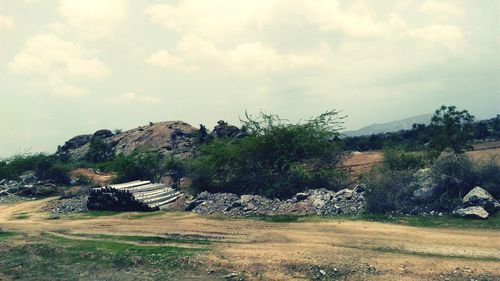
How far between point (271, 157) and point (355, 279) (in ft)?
62.3

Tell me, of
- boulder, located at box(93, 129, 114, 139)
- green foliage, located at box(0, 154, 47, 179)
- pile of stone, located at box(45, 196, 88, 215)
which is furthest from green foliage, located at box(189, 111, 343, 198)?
boulder, located at box(93, 129, 114, 139)

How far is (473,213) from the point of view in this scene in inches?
746

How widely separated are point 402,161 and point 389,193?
568cm

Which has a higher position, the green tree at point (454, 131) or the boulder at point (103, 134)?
the boulder at point (103, 134)

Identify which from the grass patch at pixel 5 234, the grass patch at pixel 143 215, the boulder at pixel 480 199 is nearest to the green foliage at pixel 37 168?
the grass patch at pixel 143 215

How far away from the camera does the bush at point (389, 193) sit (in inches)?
868

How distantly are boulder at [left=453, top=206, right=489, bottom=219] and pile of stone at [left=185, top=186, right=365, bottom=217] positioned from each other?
516cm

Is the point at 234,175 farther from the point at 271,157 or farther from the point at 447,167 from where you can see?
the point at 447,167

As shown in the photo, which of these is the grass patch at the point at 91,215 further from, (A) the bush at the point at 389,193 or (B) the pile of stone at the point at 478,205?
(B) the pile of stone at the point at 478,205

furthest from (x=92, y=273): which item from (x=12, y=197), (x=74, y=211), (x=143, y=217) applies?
(x=12, y=197)

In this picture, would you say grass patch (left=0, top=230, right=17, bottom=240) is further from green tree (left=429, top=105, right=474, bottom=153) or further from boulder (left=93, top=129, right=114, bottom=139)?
boulder (left=93, top=129, right=114, bottom=139)

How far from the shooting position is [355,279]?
1273cm

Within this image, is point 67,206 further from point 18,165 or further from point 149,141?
→ point 149,141

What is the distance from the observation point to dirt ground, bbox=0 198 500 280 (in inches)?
519
